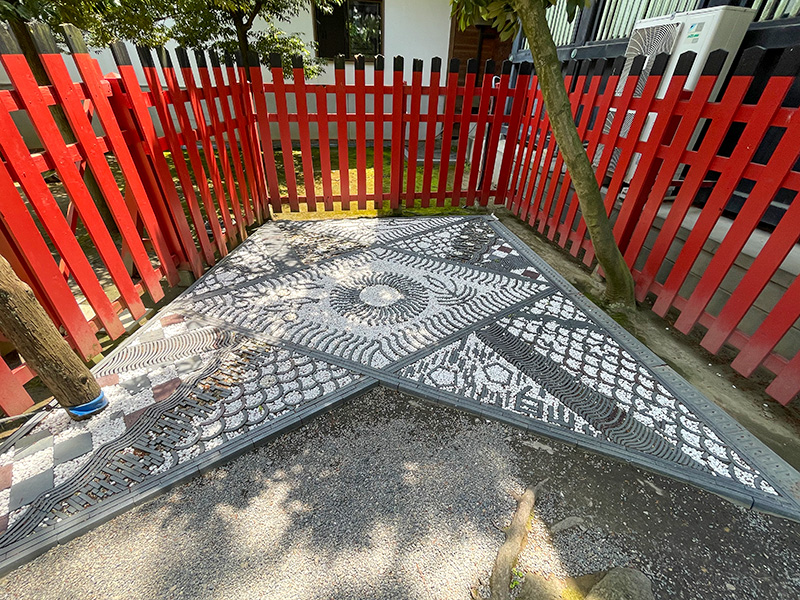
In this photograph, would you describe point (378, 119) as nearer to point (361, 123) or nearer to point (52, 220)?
point (361, 123)

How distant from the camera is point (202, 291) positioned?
3256 mm

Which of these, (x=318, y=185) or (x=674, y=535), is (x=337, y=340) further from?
(x=318, y=185)

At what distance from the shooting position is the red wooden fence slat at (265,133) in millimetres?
4262

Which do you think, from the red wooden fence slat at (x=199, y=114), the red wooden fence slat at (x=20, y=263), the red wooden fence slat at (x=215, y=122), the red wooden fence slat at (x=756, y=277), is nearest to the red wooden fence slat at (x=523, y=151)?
the red wooden fence slat at (x=756, y=277)

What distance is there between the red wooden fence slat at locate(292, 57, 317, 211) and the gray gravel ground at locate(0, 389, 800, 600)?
11.9 ft

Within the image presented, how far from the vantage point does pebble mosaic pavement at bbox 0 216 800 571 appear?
1853 mm

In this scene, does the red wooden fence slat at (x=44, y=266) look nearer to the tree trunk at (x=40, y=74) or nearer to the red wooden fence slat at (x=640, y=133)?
the tree trunk at (x=40, y=74)

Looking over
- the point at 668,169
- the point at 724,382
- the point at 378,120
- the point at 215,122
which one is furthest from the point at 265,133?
the point at 724,382

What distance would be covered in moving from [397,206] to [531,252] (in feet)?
6.67

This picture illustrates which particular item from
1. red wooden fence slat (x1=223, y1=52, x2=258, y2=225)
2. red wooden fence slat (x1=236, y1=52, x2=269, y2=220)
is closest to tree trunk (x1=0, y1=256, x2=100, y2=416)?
red wooden fence slat (x1=223, y1=52, x2=258, y2=225)

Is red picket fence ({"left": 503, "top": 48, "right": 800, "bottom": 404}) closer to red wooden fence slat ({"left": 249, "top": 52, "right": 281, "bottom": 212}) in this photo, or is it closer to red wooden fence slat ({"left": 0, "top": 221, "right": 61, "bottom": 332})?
red wooden fence slat ({"left": 249, "top": 52, "right": 281, "bottom": 212})

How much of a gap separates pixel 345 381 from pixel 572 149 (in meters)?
2.55

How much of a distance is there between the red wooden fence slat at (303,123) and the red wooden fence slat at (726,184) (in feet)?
13.1

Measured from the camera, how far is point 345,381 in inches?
94.7
